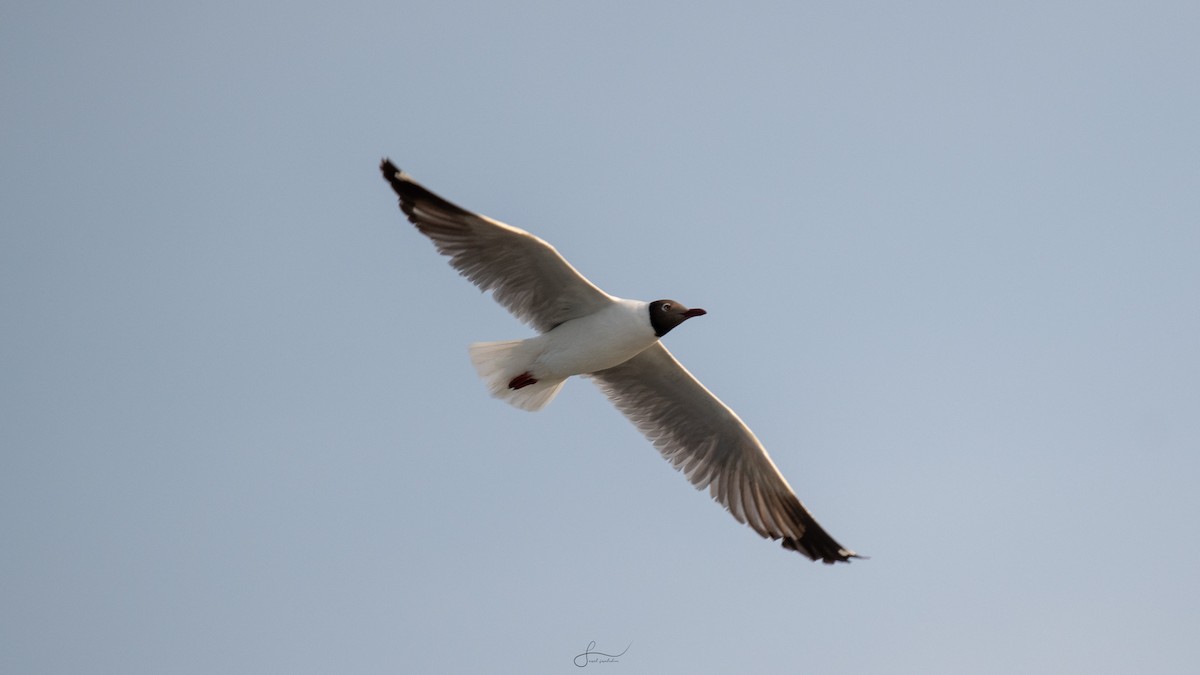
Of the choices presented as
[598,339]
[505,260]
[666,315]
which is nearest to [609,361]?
[598,339]

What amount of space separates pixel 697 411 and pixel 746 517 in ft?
3.29

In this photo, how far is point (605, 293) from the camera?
9.59m

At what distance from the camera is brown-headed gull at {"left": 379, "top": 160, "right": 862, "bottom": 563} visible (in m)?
9.26

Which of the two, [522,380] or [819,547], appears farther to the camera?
[819,547]

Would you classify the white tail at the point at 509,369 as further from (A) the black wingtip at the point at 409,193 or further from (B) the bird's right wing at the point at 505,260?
(A) the black wingtip at the point at 409,193

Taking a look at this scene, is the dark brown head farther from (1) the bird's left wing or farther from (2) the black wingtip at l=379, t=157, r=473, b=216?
(2) the black wingtip at l=379, t=157, r=473, b=216

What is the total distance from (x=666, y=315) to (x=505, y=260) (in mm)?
1245

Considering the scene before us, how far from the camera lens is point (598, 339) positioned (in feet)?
31.3

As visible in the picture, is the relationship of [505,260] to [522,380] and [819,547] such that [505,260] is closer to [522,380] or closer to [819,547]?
[522,380]

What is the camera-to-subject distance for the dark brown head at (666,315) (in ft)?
31.0

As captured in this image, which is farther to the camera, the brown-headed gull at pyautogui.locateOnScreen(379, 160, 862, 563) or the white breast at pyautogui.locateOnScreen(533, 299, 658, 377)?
the white breast at pyautogui.locateOnScreen(533, 299, 658, 377)

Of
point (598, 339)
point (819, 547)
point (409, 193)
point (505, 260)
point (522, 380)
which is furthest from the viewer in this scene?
point (819, 547)

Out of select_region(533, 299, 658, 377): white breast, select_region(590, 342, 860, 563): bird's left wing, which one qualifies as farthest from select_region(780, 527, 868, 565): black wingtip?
select_region(533, 299, 658, 377): white breast

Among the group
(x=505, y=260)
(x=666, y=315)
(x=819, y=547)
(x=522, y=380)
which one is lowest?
(x=819, y=547)
